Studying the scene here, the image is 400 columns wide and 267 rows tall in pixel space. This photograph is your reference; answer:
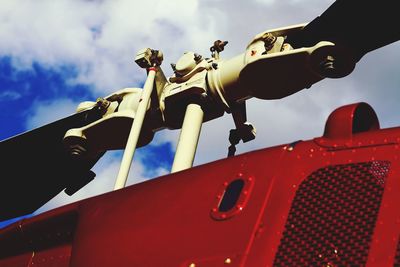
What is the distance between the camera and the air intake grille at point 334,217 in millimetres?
3031

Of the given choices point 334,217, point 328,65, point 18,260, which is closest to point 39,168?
point 18,260

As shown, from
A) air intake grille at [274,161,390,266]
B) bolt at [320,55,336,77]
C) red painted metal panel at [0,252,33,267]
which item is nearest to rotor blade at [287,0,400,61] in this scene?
bolt at [320,55,336,77]

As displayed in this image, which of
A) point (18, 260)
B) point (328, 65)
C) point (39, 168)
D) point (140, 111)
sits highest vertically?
point (328, 65)

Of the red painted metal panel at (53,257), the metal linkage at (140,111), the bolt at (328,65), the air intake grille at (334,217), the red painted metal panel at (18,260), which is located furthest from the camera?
the metal linkage at (140,111)

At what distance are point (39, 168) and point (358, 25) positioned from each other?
5.50 metres

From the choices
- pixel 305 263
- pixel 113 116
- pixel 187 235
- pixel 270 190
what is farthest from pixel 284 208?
pixel 113 116

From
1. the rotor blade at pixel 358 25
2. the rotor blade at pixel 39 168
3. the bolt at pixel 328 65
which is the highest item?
the rotor blade at pixel 358 25

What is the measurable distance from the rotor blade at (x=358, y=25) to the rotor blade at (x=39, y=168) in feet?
13.3

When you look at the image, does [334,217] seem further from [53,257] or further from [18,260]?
[18,260]

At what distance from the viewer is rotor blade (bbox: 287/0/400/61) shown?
5699 mm

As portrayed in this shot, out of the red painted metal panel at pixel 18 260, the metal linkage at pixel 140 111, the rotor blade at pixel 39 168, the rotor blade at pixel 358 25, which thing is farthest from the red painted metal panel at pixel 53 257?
the rotor blade at pixel 39 168

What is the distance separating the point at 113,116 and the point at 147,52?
1048mm

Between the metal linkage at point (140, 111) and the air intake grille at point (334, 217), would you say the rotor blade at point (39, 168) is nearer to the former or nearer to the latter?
the metal linkage at point (140, 111)

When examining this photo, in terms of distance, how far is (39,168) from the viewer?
908cm
